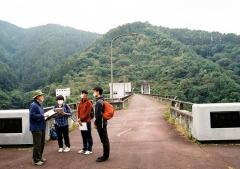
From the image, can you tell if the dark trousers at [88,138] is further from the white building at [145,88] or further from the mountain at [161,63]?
the white building at [145,88]

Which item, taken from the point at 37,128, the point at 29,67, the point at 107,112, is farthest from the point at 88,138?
the point at 29,67

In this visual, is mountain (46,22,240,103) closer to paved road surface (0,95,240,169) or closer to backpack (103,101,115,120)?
paved road surface (0,95,240,169)

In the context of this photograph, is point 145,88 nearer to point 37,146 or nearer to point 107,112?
point 107,112

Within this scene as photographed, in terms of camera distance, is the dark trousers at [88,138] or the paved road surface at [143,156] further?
the dark trousers at [88,138]

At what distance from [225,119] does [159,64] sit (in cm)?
12688

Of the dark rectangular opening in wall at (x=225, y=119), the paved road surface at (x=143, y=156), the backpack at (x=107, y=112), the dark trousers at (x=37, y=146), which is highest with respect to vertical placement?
the backpack at (x=107, y=112)

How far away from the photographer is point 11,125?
39.8ft

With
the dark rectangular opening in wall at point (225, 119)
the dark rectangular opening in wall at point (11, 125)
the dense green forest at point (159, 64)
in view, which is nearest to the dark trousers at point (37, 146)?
the dark rectangular opening in wall at point (11, 125)

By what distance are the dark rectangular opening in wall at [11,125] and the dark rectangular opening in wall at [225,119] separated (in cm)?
563

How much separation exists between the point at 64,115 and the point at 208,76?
87.6m

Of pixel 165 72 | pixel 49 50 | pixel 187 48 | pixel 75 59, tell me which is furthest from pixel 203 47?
pixel 49 50

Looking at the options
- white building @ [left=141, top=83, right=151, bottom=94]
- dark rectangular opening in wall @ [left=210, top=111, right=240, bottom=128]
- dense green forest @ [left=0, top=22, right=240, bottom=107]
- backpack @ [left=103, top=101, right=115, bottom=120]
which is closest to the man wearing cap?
backpack @ [left=103, top=101, right=115, bottom=120]

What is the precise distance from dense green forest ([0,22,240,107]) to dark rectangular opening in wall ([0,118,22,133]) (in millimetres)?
71124

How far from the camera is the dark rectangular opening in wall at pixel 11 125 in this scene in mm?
12117
